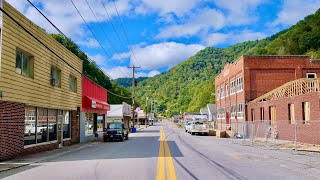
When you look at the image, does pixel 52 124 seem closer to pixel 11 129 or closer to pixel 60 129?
pixel 60 129

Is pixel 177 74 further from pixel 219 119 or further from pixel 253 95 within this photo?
pixel 253 95

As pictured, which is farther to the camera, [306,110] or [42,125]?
[306,110]

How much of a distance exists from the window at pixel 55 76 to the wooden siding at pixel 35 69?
0.28 m

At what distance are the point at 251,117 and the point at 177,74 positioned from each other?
401 ft

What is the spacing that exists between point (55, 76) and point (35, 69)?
14.7 ft

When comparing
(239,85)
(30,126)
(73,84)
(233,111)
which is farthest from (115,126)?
(233,111)

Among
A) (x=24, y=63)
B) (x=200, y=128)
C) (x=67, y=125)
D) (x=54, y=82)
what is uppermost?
(x=24, y=63)

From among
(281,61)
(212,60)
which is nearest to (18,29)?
(281,61)

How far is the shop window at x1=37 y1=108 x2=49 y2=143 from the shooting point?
21969mm

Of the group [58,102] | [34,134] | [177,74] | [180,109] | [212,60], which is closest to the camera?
[34,134]

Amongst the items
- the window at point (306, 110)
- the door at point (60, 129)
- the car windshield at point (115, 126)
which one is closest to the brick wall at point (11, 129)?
the door at point (60, 129)

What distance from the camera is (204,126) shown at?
156 feet

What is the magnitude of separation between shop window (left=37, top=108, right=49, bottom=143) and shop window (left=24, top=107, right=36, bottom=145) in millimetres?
650

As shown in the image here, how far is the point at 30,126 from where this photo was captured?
20578 mm
